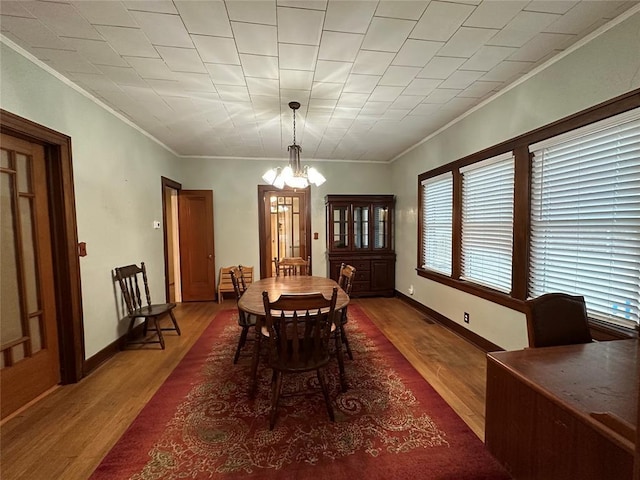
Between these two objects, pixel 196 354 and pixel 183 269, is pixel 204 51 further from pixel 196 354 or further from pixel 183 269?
pixel 183 269

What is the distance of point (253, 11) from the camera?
5.46 feet

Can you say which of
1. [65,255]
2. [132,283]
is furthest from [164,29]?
[132,283]

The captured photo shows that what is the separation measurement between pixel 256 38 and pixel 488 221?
9.05 ft

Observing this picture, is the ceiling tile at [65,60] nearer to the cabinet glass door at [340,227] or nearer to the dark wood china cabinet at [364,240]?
the dark wood china cabinet at [364,240]

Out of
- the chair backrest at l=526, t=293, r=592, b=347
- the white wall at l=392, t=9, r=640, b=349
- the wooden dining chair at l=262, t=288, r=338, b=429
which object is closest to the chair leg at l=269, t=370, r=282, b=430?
the wooden dining chair at l=262, t=288, r=338, b=429

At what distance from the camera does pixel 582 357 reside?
128cm

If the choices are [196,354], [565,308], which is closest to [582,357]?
[565,308]

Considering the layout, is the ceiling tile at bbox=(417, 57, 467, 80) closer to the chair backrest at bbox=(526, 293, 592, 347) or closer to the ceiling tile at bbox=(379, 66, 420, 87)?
A: the ceiling tile at bbox=(379, 66, 420, 87)

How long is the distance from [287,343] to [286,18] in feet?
7.01

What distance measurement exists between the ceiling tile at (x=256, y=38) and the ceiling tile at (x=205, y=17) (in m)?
0.07

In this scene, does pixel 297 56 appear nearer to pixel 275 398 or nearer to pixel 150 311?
pixel 275 398

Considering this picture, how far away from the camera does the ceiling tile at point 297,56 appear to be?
2008mm

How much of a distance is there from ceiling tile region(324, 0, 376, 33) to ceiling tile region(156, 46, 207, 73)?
1027 millimetres

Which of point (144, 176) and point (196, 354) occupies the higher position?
point (144, 176)
